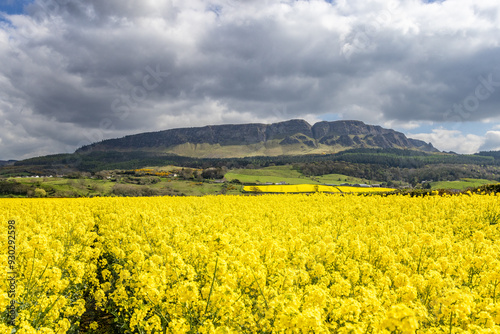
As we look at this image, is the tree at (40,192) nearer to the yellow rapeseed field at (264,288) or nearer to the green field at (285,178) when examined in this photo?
the yellow rapeseed field at (264,288)

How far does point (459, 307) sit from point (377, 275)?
3387 mm

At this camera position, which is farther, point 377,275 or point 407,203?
point 407,203

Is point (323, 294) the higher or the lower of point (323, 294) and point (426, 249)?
the higher

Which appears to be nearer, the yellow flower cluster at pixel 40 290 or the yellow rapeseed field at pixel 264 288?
the yellow rapeseed field at pixel 264 288

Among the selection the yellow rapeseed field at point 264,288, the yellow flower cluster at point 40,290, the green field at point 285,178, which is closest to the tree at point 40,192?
the yellow rapeseed field at point 264,288

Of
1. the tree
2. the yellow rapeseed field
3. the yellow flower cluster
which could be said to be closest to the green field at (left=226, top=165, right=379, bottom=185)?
the tree

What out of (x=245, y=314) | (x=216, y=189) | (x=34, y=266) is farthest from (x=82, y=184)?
(x=245, y=314)

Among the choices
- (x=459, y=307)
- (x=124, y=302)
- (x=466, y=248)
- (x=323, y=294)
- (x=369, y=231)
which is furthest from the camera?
(x=369, y=231)

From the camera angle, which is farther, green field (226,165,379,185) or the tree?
green field (226,165,379,185)

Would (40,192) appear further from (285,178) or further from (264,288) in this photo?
(285,178)

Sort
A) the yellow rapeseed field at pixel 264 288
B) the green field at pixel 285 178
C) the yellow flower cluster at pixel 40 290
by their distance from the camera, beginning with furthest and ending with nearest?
the green field at pixel 285 178, the yellow flower cluster at pixel 40 290, the yellow rapeseed field at pixel 264 288

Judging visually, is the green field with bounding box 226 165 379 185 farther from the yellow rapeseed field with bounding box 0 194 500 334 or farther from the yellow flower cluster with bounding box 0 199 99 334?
the yellow flower cluster with bounding box 0 199 99 334

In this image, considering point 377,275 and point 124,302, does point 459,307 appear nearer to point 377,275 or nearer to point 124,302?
point 377,275

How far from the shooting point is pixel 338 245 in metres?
10.3
